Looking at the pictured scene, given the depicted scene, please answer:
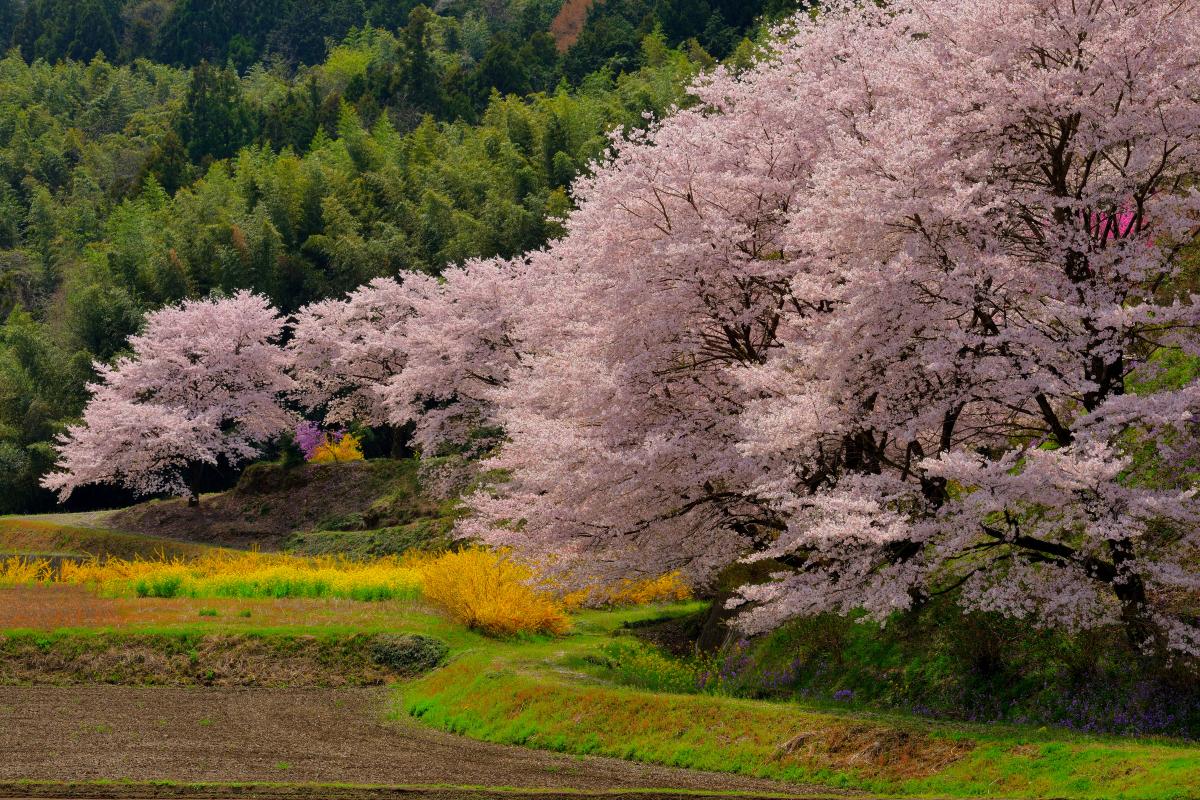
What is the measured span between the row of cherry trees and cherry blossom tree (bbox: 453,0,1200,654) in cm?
6

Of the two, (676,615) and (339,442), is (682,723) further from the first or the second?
(339,442)

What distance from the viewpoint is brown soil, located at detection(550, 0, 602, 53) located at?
559 feet

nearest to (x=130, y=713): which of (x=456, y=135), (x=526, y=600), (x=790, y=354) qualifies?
(x=526, y=600)

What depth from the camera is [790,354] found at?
19812 millimetres

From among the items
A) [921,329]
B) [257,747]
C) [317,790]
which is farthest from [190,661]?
[921,329]

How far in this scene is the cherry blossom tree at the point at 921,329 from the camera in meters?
16.6

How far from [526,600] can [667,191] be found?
924cm

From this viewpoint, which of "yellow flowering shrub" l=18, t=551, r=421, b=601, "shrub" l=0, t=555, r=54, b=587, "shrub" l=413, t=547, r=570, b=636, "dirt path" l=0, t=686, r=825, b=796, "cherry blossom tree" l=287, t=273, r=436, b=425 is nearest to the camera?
"dirt path" l=0, t=686, r=825, b=796

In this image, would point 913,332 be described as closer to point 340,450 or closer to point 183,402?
Answer: point 183,402

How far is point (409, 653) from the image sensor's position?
25.4 metres

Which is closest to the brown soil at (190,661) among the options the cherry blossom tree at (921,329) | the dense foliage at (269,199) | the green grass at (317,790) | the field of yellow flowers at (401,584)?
the field of yellow flowers at (401,584)

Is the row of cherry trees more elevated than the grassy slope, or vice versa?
the row of cherry trees

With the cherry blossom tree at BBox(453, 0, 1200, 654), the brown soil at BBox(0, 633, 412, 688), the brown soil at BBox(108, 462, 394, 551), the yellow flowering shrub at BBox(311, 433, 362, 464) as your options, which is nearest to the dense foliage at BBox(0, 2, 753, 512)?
the brown soil at BBox(108, 462, 394, 551)

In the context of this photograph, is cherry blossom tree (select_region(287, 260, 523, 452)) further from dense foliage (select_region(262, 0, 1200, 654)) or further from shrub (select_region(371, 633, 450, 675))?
dense foliage (select_region(262, 0, 1200, 654))
